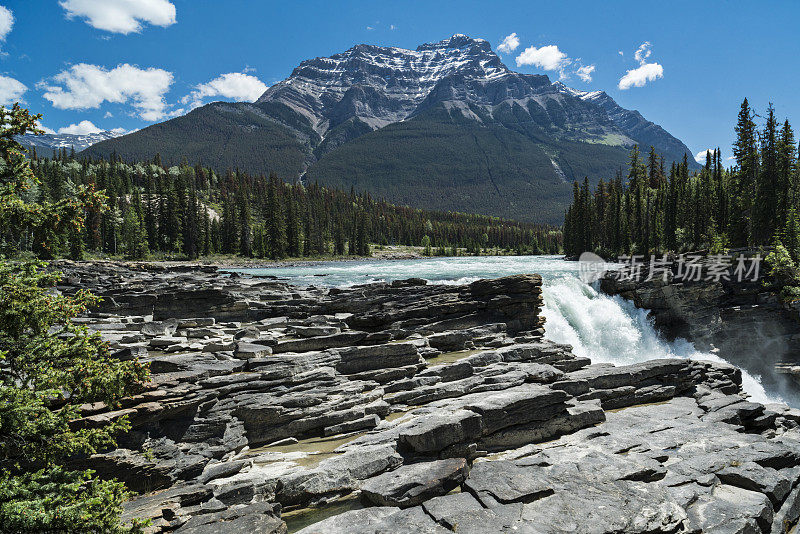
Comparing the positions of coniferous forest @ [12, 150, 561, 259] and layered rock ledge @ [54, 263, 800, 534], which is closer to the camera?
layered rock ledge @ [54, 263, 800, 534]

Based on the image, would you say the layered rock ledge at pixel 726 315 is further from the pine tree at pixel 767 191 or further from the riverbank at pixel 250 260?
the riverbank at pixel 250 260

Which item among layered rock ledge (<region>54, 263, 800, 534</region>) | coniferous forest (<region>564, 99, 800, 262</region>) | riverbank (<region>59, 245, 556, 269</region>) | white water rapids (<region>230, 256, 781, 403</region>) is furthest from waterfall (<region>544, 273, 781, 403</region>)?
riverbank (<region>59, 245, 556, 269</region>)

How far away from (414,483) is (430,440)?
1.67m

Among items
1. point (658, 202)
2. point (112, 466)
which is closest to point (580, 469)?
point (112, 466)

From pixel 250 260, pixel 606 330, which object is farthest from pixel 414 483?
pixel 250 260

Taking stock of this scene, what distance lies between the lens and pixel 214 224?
11519cm

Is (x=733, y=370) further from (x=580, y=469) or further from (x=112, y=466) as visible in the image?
(x=112, y=466)

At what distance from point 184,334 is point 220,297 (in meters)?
7.29

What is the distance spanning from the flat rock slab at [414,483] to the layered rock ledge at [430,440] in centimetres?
5

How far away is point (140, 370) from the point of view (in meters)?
7.68

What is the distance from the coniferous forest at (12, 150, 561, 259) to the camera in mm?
95625

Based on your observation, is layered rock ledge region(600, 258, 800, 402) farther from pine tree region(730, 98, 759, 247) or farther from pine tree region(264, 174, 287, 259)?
pine tree region(264, 174, 287, 259)

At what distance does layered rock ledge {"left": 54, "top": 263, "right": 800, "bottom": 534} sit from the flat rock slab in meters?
0.05

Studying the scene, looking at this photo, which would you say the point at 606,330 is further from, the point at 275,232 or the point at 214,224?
the point at 214,224
